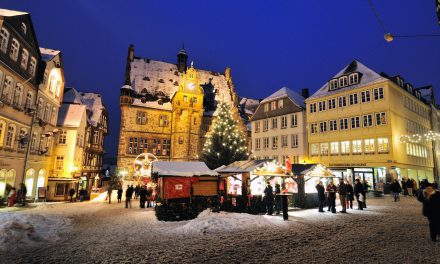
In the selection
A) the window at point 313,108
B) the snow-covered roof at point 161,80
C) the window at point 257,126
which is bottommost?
the window at point 257,126

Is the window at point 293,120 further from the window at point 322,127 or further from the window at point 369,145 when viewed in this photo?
the window at point 369,145

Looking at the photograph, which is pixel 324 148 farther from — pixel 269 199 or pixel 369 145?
pixel 269 199

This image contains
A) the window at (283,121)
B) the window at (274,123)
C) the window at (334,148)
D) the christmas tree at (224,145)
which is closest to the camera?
the christmas tree at (224,145)

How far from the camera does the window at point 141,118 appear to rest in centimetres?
4722

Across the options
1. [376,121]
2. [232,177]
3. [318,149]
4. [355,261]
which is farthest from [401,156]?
[355,261]

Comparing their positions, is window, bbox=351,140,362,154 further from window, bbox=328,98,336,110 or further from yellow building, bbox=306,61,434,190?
window, bbox=328,98,336,110

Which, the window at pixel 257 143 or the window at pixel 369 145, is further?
the window at pixel 257 143

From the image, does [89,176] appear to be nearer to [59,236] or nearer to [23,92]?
[23,92]

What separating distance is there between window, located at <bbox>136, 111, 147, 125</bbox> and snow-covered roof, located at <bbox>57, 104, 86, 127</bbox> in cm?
1287

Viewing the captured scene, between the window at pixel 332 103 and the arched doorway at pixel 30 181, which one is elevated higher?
the window at pixel 332 103

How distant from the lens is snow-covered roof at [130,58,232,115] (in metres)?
50.2

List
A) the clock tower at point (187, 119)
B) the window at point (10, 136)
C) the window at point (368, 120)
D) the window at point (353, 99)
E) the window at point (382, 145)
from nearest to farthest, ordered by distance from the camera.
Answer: the window at point (10, 136) → the window at point (382, 145) → the window at point (368, 120) → the window at point (353, 99) → the clock tower at point (187, 119)

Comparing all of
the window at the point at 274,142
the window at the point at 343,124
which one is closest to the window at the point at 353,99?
the window at the point at 343,124

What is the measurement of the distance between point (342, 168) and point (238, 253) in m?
27.9
